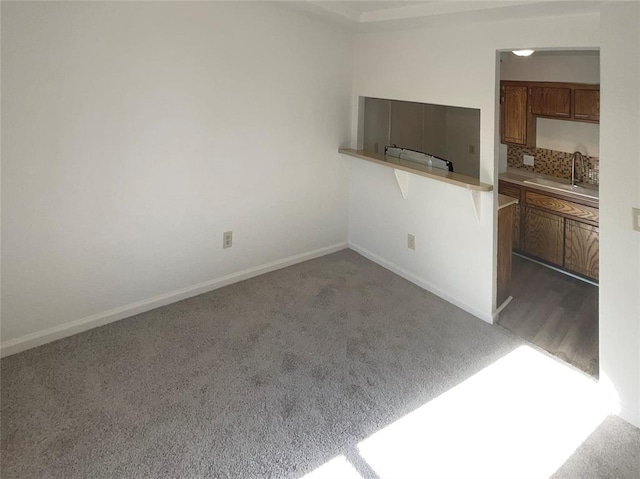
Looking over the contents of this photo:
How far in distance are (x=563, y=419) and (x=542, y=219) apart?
2278 millimetres

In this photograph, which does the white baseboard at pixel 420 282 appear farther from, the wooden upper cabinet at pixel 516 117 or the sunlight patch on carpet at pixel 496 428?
the wooden upper cabinet at pixel 516 117

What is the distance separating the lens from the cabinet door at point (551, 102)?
3.61 m

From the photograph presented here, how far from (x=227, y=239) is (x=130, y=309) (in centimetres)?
86

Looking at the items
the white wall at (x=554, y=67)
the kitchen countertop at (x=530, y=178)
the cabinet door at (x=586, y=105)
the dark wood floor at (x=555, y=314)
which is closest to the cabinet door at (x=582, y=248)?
the dark wood floor at (x=555, y=314)

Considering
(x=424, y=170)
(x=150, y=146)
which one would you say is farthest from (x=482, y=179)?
(x=150, y=146)

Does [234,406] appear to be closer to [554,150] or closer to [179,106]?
[179,106]

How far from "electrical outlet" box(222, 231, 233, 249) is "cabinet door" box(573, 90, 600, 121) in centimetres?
311

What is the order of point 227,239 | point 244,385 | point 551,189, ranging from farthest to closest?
1. point 551,189
2. point 227,239
3. point 244,385

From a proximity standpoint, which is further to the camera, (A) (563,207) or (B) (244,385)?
(A) (563,207)

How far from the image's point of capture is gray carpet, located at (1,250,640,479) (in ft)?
5.83

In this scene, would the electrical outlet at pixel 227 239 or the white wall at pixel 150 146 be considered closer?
the white wall at pixel 150 146

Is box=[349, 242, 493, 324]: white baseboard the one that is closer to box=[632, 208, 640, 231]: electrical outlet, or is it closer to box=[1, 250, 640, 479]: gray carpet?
box=[1, 250, 640, 479]: gray carpet

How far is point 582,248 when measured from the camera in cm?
357

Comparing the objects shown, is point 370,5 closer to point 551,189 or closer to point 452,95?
point 452,95
